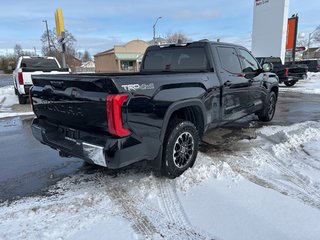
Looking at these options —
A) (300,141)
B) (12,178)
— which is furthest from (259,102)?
(12,178)

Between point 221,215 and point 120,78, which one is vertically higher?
point 120,78

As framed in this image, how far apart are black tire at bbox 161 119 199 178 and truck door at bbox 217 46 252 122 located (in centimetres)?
106

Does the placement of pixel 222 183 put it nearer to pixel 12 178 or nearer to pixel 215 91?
pixel 215 91

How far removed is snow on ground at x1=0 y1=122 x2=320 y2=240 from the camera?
8.95ft

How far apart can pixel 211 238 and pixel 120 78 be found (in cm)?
178

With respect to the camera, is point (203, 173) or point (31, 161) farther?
point (31, 161)

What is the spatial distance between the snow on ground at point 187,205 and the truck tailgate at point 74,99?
933mm

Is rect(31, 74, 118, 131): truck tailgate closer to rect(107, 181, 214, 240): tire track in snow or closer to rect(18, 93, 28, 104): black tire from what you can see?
rect(107, 181, 214, 240): tire track in snow

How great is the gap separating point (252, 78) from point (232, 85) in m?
1.08

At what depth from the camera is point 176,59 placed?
16.5 ft

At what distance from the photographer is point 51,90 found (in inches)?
139

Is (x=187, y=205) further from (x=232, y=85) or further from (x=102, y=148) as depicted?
(x=232, y=85)

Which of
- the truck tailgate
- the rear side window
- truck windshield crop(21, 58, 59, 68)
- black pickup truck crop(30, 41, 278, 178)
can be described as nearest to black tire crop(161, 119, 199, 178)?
black pickup truck crop(30, 41, 278, 178)

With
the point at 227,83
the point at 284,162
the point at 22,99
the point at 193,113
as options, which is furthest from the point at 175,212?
the point at 22,99
